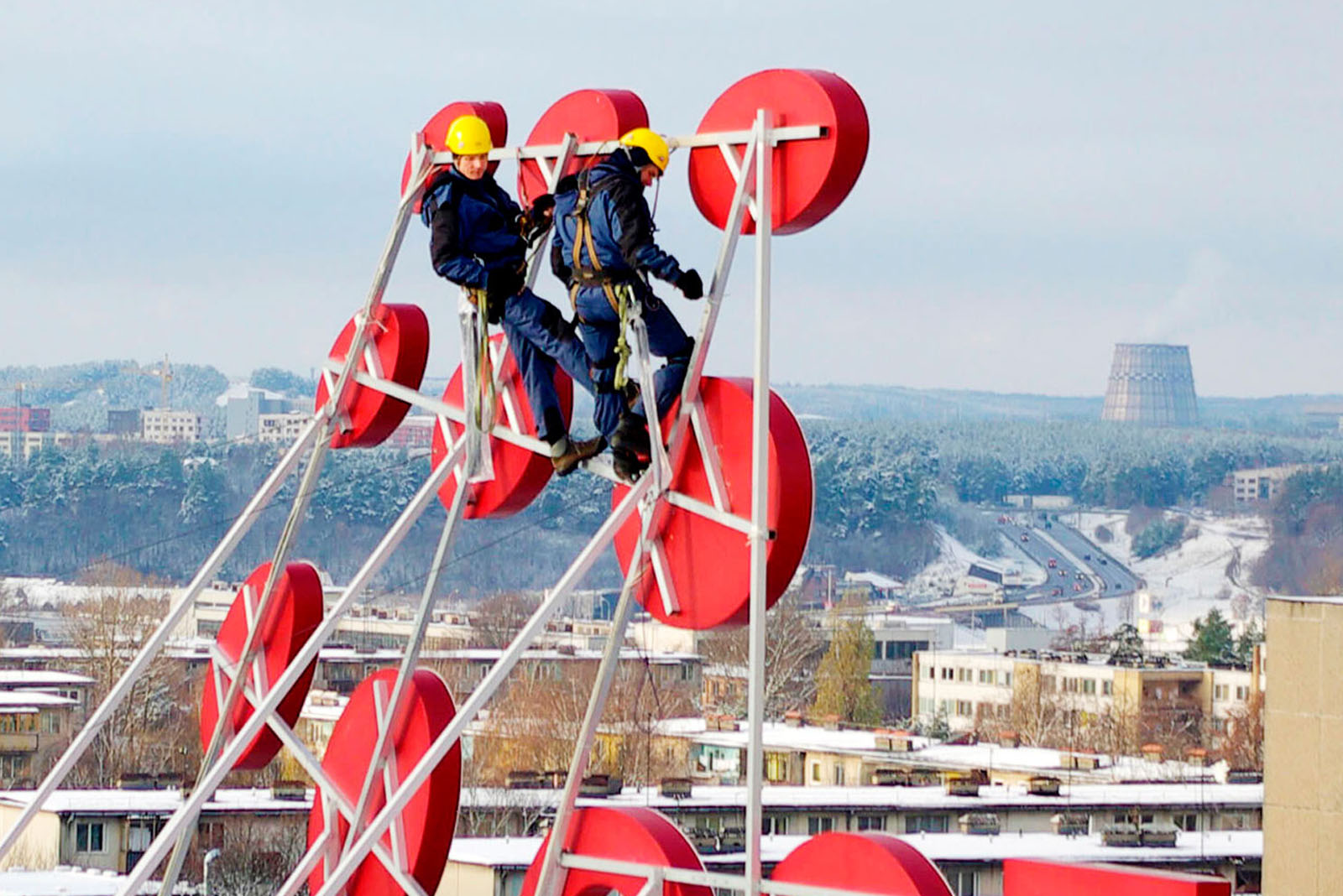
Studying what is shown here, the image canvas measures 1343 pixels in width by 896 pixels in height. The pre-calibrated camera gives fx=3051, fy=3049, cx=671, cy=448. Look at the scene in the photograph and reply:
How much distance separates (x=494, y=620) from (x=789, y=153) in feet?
403

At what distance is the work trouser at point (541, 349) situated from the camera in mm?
15422

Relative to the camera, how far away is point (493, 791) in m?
73.8

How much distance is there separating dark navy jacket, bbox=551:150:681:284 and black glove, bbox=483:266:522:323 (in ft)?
2.89

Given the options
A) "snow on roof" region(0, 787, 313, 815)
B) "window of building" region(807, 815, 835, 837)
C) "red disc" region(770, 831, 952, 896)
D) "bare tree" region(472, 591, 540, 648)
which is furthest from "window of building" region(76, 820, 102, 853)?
"bare tree" region(472, 591, 540, 648)

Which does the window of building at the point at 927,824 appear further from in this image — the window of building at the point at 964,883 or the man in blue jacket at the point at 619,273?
the man in blue jacket at the point at 619,273

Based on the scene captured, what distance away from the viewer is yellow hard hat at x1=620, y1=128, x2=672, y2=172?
14719 millimetres

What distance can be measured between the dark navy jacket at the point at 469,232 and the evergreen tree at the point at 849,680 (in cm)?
9547

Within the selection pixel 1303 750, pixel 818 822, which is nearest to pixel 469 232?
pixel 1303 750

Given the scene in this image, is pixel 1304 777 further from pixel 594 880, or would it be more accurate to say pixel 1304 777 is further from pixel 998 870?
pixel 998 870

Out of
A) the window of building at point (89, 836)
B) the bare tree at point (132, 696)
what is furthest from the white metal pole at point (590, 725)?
the bare tree at point (132, 696)

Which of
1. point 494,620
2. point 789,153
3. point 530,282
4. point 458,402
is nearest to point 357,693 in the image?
point 458,402

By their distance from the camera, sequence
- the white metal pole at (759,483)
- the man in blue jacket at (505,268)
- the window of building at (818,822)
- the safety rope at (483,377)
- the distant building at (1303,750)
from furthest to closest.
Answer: the window of building at (818,822), the distant building at (1303,750), the safety rope at (483,377), the man in blue jacket at (505,268), the white metal pole at (759,483)

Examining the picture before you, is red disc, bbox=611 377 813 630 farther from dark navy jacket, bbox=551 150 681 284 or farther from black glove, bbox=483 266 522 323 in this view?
black glove, bbox=483 266 522 323

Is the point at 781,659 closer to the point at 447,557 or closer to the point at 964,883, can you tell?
the point at 964,883
